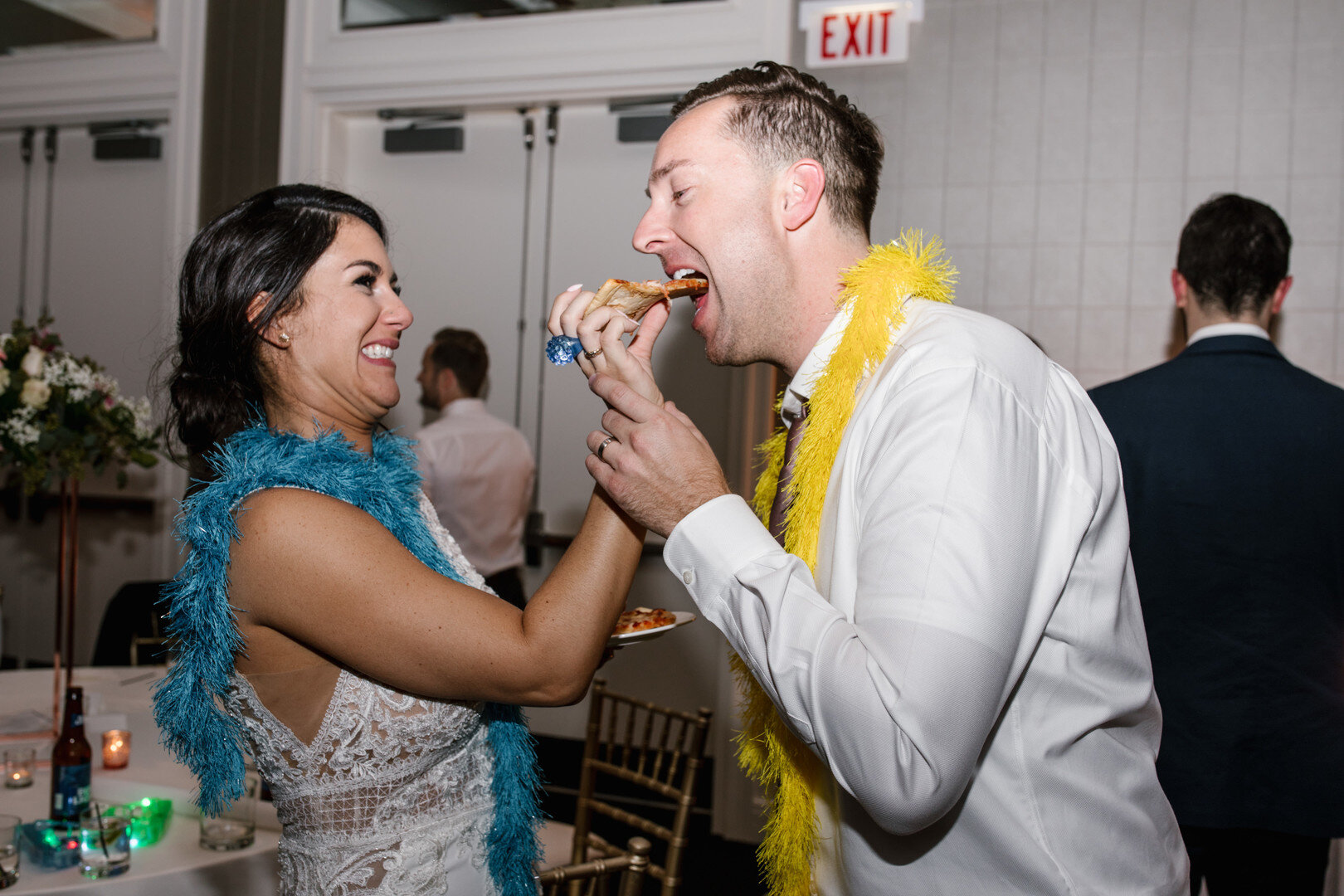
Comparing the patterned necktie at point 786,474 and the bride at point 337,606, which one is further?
the patterned necktie at point 786,474

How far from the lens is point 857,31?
11.6 ft

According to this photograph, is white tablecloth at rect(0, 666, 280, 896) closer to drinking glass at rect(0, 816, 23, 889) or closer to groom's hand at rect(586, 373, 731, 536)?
drinking glass at rect(0, 816, 23, 889)

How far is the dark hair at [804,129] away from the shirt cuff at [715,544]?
0.53 metres

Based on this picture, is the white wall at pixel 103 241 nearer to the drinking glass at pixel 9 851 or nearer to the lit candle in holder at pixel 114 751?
the lit candle in holder at pixel 114 751

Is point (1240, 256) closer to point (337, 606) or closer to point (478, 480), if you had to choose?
point (337, 606)

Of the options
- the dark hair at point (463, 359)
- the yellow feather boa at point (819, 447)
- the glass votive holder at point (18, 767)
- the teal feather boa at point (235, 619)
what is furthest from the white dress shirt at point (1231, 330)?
the glass votive holder at point (18, 767)

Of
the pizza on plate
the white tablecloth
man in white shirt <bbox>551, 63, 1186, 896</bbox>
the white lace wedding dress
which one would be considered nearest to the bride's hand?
man in white shirt <bbox>551, 63, 1186, 896</bbox>

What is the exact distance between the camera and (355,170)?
4.46 m

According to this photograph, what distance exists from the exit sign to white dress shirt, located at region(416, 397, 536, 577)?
1904 millimetres

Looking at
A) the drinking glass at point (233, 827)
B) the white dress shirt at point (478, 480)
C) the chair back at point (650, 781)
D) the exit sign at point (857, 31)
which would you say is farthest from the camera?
the white dress shirt at point (478, 480)

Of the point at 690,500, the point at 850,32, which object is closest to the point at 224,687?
the point at 690,500

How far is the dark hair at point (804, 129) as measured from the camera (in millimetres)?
1314

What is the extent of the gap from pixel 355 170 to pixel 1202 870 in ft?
13.8

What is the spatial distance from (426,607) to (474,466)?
8.48 ft
